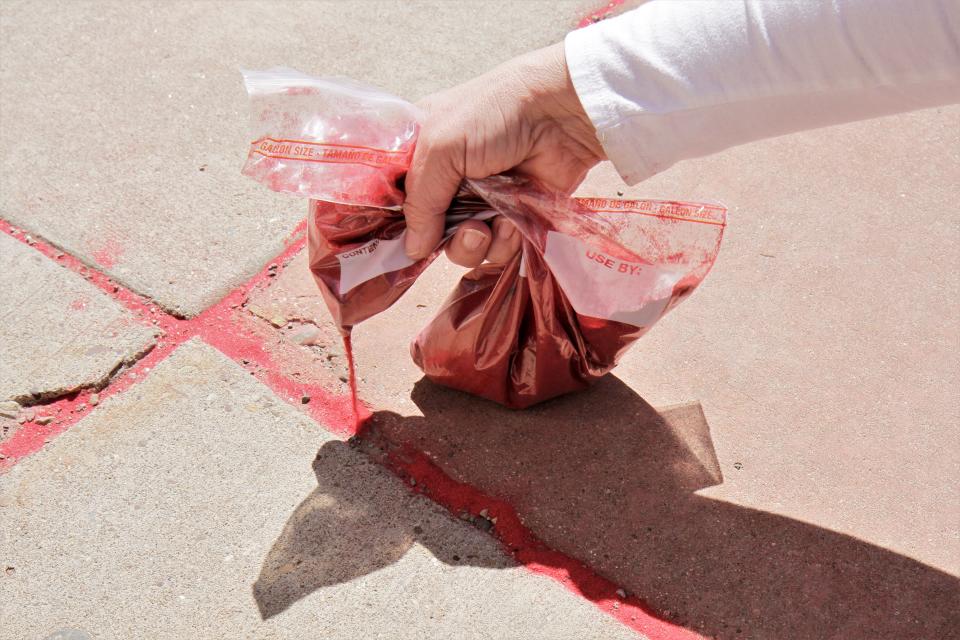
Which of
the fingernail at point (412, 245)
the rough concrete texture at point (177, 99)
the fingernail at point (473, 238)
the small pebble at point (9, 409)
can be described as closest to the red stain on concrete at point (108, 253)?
the rough concrete texture at point (177, 99)

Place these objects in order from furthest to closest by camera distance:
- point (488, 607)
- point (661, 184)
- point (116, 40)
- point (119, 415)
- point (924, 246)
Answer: point (116, 40), point (661, 184), point (924, 246), point (119, 415), point (488, 607)

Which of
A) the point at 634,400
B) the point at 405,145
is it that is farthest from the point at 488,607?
the point at 405,145

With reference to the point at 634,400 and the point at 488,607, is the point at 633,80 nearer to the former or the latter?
the point at 634,400

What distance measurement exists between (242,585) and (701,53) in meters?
1.34

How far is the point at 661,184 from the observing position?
2918 mm

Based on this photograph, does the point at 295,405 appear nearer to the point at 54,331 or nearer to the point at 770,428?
the point at 54,331

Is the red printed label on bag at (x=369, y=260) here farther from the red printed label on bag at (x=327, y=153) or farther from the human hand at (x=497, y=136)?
the red printed label on bag at (x=327, y=153)

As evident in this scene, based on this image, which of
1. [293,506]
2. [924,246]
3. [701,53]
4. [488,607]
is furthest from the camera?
[924,246]

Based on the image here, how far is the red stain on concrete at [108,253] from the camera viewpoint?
2.65 m

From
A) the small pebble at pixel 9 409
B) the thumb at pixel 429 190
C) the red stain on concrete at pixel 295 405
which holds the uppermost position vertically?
the thumb at pixel 429 190

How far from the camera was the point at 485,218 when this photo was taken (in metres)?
2.07

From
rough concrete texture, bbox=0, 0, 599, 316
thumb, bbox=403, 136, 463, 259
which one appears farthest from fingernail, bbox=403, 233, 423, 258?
rough concrete texture, bbox=0, 0, 599, 316

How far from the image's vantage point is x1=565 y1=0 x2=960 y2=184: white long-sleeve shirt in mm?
1725

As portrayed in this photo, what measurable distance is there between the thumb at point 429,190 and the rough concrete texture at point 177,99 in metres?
0.78
